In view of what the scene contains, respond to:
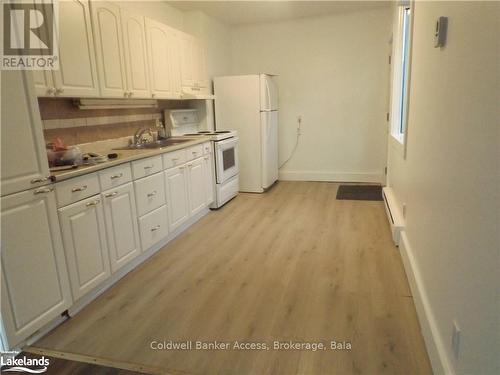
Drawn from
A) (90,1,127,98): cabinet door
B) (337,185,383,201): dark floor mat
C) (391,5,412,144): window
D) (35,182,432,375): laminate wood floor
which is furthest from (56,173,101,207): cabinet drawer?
(337,185,383,201): dark floor mat

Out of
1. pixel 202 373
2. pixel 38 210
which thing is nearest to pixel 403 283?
pixel 202 373

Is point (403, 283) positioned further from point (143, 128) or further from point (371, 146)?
point (371, 146)

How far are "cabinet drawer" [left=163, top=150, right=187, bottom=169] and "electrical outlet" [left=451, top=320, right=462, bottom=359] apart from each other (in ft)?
8.14

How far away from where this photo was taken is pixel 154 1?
12.7 ft

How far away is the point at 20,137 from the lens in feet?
5.63

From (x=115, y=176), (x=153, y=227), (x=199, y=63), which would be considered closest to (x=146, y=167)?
(x=115, y=176)

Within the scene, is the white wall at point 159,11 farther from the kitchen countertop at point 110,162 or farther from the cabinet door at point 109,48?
the kitchen countertop at point 110,162

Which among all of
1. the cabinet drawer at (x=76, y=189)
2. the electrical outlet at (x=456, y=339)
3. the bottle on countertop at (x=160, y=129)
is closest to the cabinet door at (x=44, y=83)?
the cabinet drawer at (x=76, y=189)

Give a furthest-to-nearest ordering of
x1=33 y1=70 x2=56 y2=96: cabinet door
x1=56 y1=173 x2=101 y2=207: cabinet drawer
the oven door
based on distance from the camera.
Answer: the oven door
x1=33 y1=70 x2=56 y2=96: cabinet door
x1=56 y1=173 x2=101 y2=207: cabinet drawer

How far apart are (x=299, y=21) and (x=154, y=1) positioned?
7.54 feet

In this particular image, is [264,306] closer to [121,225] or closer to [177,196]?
[121,225]

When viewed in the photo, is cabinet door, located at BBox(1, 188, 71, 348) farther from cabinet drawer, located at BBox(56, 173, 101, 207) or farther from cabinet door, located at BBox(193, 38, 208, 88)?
cabinet door, located at BBox(193, 38, 208, 88)

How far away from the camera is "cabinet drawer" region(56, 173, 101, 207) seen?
6.50ft

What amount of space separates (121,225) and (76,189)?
1.72 ft
